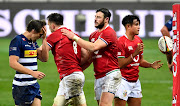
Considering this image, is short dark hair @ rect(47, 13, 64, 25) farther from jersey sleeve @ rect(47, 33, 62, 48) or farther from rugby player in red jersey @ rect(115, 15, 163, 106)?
rugby player in red jersey @ rect(115, 15, 163, 106)

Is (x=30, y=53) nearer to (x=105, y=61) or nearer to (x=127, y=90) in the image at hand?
(x=105, y=61)

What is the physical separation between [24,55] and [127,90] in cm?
240

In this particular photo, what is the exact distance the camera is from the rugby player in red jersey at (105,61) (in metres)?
8.12

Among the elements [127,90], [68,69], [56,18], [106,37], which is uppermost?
[56,18]

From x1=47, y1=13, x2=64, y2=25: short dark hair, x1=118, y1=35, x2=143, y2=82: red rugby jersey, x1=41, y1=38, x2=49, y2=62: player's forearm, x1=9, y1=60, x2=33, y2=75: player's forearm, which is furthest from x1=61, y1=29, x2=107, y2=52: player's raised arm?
x1=118, y1=35, x2=143, y2=82: red rugby jersey

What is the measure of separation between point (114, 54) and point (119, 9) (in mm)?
23786

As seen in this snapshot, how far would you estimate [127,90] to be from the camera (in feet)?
30.1

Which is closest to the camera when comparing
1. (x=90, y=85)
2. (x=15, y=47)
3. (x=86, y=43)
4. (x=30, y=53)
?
(x=15, y=47)

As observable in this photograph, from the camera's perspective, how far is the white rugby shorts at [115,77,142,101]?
9.05 metres

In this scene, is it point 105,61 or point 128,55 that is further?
point 128,55

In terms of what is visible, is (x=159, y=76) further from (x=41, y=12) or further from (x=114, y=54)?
(x=41, y=12)

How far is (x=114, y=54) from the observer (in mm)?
8320

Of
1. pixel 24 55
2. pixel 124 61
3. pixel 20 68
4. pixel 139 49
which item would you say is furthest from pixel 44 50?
pixel 139 49

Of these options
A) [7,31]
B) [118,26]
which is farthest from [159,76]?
[7,31]
